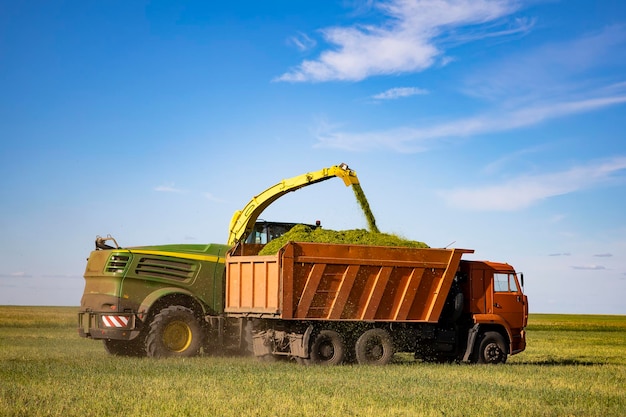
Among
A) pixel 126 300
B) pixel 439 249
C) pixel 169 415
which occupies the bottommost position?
pixel 169 415

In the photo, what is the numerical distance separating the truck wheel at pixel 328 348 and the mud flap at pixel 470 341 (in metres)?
3.66

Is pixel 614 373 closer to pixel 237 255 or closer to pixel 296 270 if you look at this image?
pixel 296 270

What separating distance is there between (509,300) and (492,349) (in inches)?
55.7

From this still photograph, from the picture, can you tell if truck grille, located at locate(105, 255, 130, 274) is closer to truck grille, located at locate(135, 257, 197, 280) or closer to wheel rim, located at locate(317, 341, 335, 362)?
truck grille, located at locate(135, 257, 197, 280)

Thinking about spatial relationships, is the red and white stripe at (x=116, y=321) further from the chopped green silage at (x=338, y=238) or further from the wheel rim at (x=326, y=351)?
the wheel rim at (x=326, y=351)

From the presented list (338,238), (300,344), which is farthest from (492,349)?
→ (300,344)

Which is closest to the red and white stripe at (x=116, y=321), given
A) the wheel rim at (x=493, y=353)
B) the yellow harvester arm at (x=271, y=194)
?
the yellow harvester arm at (x=271, y=194)

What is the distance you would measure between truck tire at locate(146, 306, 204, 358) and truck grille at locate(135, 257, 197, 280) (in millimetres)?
925

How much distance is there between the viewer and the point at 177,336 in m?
19.9

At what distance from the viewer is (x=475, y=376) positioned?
679 inches

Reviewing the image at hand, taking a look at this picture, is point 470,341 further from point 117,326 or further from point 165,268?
point 117,326

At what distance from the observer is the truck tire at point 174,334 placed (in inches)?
770

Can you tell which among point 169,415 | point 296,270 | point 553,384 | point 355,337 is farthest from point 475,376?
point 169,415

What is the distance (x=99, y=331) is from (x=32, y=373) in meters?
3.97
